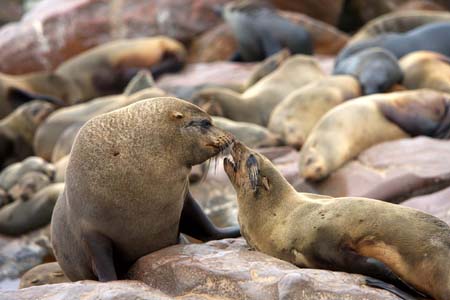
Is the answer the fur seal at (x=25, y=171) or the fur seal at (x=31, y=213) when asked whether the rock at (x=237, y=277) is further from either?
the fur seal at (x=25, y=171)

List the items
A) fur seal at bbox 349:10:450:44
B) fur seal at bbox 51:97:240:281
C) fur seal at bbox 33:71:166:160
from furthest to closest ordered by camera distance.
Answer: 1. fur seal at bbox 349:10:450:44
2. fur seal at bbox 33:71:166:160
3. fur seal at bbox 51:97:240:281

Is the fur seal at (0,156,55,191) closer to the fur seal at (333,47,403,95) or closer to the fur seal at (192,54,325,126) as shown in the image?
the fur seal at (192,54,325,126)

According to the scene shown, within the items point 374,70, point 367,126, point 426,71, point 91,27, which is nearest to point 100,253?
point 367,126

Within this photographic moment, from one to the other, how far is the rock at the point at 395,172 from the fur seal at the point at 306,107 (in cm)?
119

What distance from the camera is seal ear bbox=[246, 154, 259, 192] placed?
5684mm

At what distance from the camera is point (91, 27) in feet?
58.5

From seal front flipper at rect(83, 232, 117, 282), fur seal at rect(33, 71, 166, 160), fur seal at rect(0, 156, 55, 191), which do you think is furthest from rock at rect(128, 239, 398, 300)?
fur seal at rect(33, 71, 166, 160)

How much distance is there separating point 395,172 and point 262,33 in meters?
8.33

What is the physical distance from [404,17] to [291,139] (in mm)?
6206

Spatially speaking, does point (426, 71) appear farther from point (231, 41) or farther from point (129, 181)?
point (231, 41)

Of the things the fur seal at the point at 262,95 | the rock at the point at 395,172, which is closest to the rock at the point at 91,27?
the fur seal at the point at 262,95

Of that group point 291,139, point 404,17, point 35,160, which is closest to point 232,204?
point 291,139

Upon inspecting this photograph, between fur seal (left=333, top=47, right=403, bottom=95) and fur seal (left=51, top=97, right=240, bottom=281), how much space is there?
16.0 ft

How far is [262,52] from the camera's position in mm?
16031
